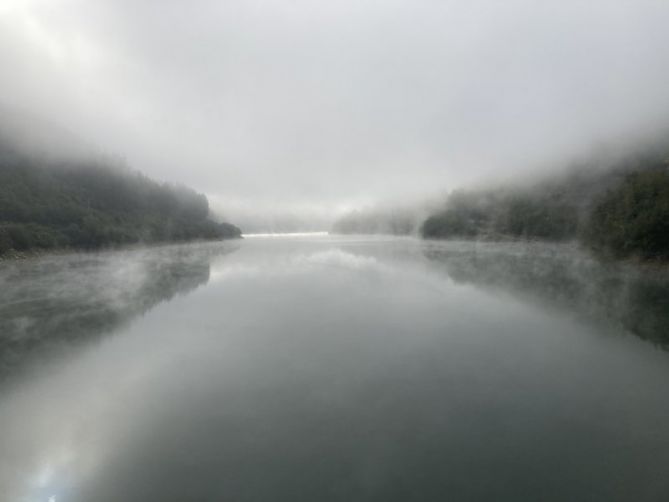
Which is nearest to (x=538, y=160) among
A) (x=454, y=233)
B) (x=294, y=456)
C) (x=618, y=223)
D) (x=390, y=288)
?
(x=454, y=233)

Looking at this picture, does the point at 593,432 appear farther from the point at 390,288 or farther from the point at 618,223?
the point at 618,223

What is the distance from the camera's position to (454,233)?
115188 mm

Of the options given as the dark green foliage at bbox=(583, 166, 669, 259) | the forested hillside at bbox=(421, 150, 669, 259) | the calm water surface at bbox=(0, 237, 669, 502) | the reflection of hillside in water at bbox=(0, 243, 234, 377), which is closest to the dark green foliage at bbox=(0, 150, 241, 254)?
the reflection of hillside in water at bbox=(0, 243, 234, 377)

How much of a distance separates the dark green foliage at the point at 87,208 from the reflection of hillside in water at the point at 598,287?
58234 millimetres

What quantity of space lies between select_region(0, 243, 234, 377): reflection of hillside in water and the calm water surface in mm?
197

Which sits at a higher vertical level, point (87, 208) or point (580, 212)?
point (87, 208)

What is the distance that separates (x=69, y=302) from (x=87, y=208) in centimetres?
7835

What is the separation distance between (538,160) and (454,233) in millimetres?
34104

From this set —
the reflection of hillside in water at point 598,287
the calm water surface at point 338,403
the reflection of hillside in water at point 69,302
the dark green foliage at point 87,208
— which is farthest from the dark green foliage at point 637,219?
the dark green foliage at point 87,208

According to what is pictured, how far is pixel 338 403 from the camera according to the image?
875cm

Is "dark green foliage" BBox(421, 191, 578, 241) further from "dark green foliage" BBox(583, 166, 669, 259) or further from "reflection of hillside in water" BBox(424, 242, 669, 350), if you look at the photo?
"reflection of hillside in water" BBox(424, 242, 669, 350)

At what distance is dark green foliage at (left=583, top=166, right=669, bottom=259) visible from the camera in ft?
96.0

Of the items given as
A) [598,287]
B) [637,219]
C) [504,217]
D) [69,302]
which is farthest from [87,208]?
[504,217]

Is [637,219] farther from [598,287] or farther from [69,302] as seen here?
[69,302]
